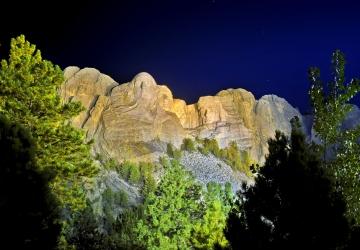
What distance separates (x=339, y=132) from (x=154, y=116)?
11530cm

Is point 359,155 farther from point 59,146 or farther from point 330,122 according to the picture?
point 59,146

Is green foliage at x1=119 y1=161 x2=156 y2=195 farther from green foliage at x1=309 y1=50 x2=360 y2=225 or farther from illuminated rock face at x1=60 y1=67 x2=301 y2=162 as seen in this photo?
green foliage at x1=309 y1=50 x2=360 y2=225

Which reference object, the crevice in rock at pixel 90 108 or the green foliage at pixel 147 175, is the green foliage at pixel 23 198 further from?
the crevice in rock at pixel 90 108

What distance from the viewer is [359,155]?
50.9ft

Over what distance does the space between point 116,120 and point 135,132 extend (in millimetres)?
5773

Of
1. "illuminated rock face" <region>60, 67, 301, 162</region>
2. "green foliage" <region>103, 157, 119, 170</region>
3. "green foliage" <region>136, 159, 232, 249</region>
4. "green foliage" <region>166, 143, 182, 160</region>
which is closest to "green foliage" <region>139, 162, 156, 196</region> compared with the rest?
"illuminated rock face" <region>60, 67, 301, 162</region>

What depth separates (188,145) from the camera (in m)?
137

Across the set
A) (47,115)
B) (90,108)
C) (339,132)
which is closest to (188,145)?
(90,108)

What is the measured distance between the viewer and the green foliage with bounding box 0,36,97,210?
22641mm

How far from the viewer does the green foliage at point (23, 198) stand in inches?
447

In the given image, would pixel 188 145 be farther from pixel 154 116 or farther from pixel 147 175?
pixel 147 175

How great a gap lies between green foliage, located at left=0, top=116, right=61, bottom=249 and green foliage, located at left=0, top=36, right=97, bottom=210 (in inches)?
376

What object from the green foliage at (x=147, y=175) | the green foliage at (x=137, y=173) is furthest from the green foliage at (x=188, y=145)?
the green foliage at (x=137, y=173)

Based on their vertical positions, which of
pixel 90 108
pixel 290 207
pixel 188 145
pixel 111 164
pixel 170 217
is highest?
pixel 90 108
